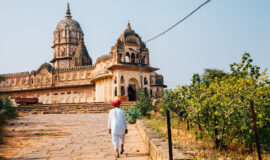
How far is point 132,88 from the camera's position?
84.3 ft

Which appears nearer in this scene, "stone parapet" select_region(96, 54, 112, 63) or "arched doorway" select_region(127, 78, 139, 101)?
"arched doorway" select_region(127, 78, 139, 101)

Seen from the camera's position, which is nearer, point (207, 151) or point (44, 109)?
point (207, 151)

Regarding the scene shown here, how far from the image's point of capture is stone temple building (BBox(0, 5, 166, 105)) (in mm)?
24719

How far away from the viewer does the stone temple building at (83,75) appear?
2472cm

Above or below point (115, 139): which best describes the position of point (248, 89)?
above

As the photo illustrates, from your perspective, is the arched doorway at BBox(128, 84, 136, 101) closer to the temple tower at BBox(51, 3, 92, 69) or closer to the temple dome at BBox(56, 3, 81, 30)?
the temple tower at BBox(51, 3, 92, 69)

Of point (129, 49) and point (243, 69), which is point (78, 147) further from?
point (129, 49)

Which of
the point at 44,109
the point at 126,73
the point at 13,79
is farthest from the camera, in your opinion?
the point at 13,79

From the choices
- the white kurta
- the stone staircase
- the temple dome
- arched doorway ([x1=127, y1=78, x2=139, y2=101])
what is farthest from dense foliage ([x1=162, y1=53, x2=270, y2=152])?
the temple dome

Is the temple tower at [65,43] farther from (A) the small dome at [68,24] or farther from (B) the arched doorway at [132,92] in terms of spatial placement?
(B) the arched doorway at [132,92]

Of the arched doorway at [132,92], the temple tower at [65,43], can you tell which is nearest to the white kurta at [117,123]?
the arched doorway at [132,92]

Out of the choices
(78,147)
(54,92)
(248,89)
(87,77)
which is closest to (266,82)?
(248,89)

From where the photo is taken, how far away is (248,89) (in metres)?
5.25

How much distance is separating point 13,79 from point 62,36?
39.6 ft
